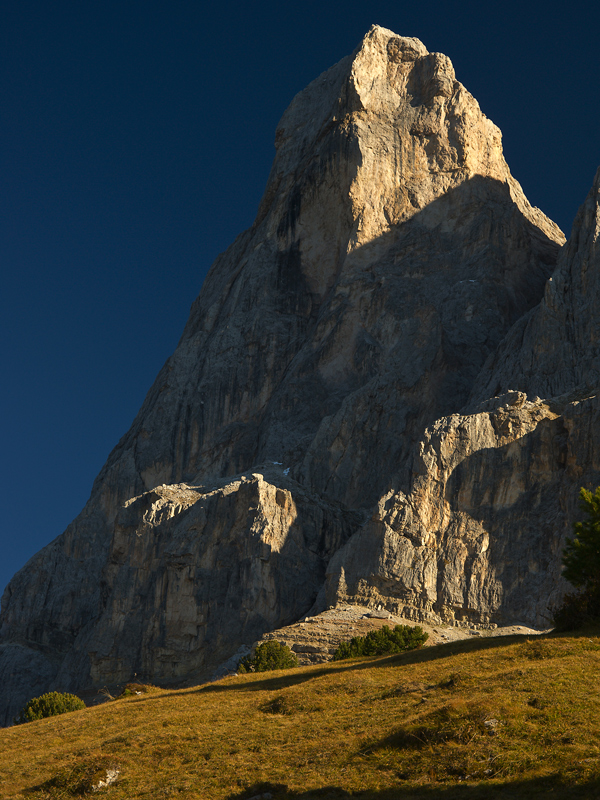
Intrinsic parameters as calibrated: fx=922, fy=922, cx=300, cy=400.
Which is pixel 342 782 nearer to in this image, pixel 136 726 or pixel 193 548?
pixel 136 726

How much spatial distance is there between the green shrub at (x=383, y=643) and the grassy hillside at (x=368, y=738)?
15685 mm

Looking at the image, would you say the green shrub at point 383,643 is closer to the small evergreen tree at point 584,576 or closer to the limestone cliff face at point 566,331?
the small evergreen tree at point 584,576

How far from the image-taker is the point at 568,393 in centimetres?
9238

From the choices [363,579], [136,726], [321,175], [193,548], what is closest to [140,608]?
[193,548]

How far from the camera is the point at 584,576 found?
Answer: 45344mm

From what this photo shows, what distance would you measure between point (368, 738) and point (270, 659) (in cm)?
3594

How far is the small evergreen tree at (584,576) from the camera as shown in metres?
44.2

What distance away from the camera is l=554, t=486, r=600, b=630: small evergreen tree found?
145 feet

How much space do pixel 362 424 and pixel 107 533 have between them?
48746 millimetres

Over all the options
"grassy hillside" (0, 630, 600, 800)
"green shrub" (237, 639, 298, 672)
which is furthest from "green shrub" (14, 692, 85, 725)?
"grassy hillside" (0, 630, 600, 800)

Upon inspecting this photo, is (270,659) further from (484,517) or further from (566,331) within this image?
(566,331)

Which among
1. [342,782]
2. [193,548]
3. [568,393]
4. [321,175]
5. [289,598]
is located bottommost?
[342,782]

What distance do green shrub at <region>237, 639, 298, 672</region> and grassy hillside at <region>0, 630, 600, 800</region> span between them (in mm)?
20466

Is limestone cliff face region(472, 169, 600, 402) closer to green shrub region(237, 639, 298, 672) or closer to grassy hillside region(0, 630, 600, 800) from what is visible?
green shrub region(237, 639, 298, 672)
